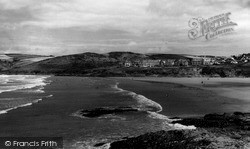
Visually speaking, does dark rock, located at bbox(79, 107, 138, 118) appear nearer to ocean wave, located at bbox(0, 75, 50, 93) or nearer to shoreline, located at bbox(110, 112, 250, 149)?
shoreline, located at bbox(110, 112, 250, 149)

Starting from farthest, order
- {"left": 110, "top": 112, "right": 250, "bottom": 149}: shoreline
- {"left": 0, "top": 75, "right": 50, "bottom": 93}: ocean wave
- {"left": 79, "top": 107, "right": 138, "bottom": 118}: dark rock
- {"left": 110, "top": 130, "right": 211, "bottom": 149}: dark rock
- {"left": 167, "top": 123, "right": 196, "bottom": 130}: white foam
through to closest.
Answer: {"left": 0, "top": 75, "right": 50, "bottom": 93}: ocean wave < {"left": 79, "top": 107, "right": 138, "bottom": 118}: dark rock < {"left": 167, "top": 123, "right": 196, "bottom": 130}: white foam < {"left": 110, "top": 112, "right": 250, "bottom": 149}: shoreline < {"left": 110, "top": 130, "right": 211, "bottom": 149}: dark rock

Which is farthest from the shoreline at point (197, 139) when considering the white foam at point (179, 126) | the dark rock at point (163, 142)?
the white foam at point (179, 126)

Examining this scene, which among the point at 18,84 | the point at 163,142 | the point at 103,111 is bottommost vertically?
the point at 103,111

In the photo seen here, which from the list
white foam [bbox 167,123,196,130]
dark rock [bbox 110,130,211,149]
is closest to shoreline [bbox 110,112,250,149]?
dark rock [bbox 110,130,211,149]

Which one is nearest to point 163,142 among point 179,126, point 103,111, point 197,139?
point 197,139

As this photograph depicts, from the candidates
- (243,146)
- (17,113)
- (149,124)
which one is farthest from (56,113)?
(243,146)

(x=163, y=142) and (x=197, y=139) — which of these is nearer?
(x=163, y=142)

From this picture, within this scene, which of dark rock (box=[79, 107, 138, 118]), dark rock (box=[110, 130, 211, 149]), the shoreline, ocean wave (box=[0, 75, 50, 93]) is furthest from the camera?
ocean wave (box=[0, 75, 50, 93])

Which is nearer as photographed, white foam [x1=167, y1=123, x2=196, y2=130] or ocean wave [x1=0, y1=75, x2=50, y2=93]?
white foam [x1=167, y1=123, x2=196, y2=130]

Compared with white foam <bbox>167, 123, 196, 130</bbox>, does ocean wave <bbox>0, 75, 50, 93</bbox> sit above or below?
above

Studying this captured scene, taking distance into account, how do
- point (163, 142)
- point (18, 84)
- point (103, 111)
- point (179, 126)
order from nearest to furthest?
point (163, 142) → point (179, 126) → point (103, 111) → point (18, 84)

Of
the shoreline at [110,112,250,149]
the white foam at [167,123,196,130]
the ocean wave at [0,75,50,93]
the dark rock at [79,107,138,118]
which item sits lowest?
the white foam at [167,123,196,130]

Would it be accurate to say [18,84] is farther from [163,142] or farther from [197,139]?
[197,139]
